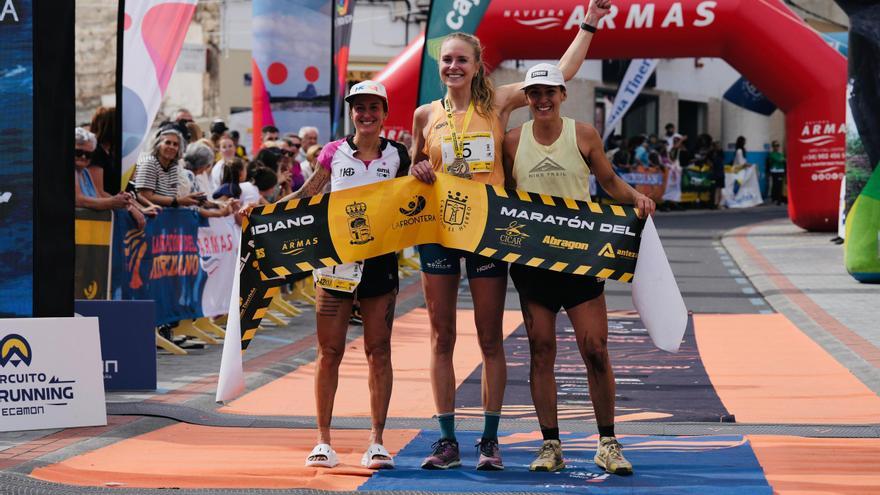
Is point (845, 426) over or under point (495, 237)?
under

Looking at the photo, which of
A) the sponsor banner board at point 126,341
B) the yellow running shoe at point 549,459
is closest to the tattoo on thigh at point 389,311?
the yellow running shoe at point 549,459

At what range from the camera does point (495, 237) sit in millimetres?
6859

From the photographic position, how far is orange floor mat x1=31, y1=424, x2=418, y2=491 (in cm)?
644

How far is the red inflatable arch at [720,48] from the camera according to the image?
22578 millimetres

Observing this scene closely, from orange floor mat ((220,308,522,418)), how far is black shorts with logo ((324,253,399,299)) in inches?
72.0

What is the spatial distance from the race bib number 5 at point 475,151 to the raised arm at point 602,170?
0.44m

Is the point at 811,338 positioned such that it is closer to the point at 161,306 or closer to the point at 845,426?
the point at 845,426

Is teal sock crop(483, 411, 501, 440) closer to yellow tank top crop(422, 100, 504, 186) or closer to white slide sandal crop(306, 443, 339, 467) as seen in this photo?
white slide sandal crop(306, 443, 339, 467)

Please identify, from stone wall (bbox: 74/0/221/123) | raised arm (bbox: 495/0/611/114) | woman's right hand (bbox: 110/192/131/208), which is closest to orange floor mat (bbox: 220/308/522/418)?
woman's right hand (bbox: 110/192/131/208)

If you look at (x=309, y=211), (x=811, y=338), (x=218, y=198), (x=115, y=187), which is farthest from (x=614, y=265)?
(x=218, y=198)

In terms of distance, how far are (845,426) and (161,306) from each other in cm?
589

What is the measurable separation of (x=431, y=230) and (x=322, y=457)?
123cm

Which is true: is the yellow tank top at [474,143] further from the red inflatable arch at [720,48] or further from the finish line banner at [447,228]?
the red inflatable arch at [720,48]

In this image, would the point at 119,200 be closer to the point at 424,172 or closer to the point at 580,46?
the point at 424,172
